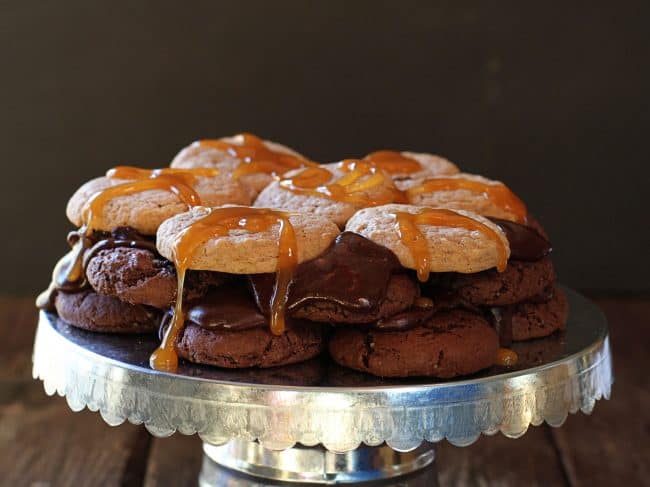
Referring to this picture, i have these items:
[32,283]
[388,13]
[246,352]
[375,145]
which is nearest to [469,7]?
[388,13]

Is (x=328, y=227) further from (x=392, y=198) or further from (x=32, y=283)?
(x=32, y=283)

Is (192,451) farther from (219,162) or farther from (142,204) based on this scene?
(142,204)

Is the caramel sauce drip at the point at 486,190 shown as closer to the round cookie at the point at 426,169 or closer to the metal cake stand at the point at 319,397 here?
the round cookie at the point at 426,169

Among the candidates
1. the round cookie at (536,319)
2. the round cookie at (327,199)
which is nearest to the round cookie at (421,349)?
the round cookie at (536,319)

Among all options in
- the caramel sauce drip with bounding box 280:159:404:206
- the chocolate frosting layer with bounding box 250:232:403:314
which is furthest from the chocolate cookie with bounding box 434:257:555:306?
the caramel sauce drip with bounding box 280:159:404:206

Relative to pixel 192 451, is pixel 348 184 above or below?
above

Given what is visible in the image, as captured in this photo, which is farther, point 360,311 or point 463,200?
point 463,200

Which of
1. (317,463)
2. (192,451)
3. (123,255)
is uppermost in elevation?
(123,255)

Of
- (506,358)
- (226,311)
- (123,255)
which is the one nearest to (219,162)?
(123,255)
